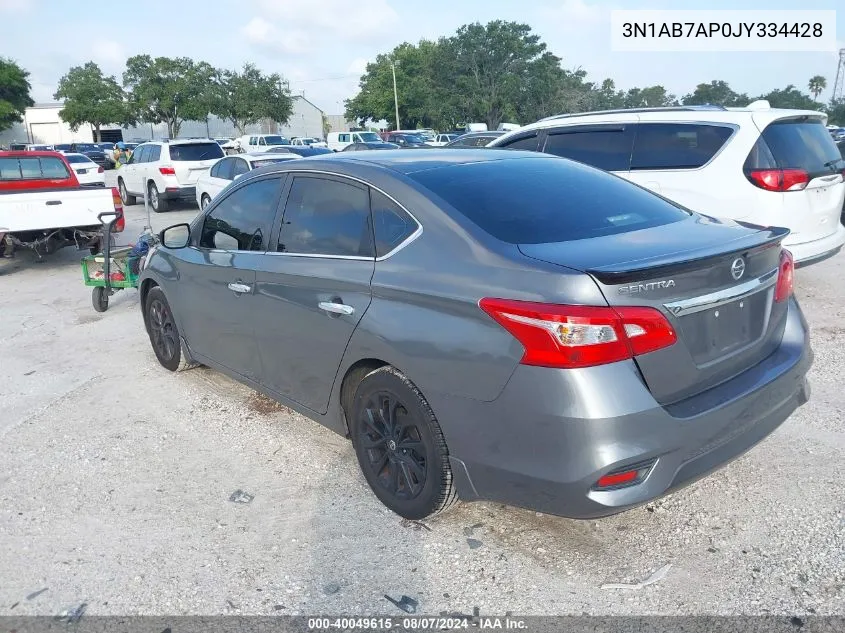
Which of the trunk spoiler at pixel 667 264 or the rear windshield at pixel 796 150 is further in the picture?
the rear windshield at pixel 796 150

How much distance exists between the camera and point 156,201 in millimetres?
16953

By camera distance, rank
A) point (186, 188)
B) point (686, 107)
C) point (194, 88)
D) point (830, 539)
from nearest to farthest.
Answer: point (830, 539) < point (686, 107) < point (186, 188) < point (194, 88)

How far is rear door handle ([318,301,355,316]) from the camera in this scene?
3243mm

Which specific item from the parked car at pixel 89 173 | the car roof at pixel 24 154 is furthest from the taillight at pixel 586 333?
the parked car at pixel 89 173

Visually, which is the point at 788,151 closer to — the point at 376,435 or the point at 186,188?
the point at 376,435

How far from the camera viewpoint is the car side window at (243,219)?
160 inches

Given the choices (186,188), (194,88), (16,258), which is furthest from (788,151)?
(194,88)

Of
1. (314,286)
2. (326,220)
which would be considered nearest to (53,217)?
(326,220)

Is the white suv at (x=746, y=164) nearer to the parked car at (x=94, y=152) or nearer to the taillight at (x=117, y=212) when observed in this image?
the taillight at (x=117, y=212)

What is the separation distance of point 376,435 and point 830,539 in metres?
2.03

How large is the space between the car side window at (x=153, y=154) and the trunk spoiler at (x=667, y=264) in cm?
1628

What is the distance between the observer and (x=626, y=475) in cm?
252

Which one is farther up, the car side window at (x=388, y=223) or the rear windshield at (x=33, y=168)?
the rear windshield at (x=33, y=168)

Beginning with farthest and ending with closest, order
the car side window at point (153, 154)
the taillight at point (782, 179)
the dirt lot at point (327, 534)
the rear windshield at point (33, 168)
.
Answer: the car side window at point (153, 154) → the rear windshield at point (33, 168) → the taillight at point (782, 179) → the dirt lot at point (327, 534)
